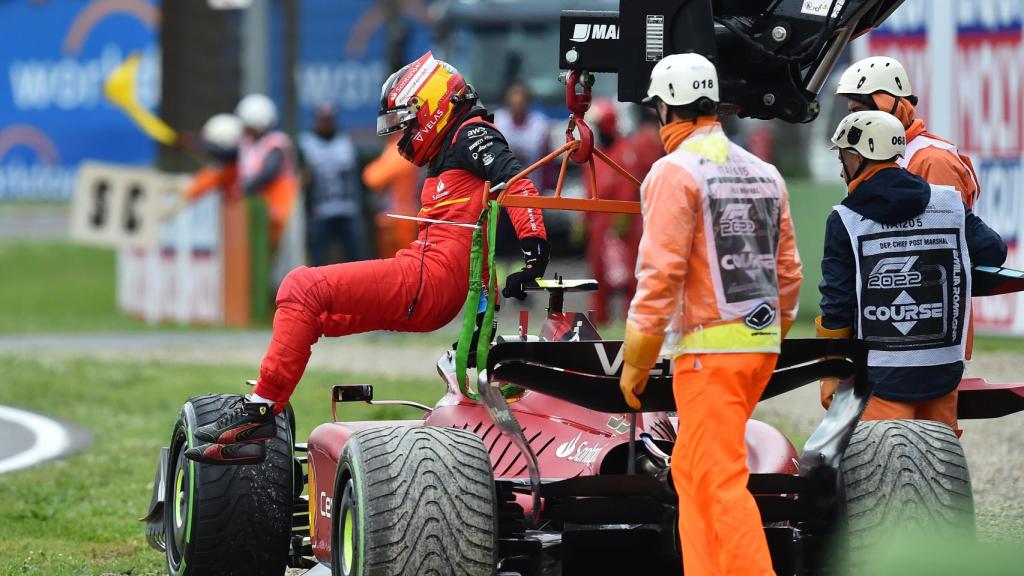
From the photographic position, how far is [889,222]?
25.0 ft

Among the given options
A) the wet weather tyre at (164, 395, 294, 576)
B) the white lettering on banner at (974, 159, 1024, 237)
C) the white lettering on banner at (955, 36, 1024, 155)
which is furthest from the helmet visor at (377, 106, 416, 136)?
the white lettering on banner at (955, 36, 1024, 155)

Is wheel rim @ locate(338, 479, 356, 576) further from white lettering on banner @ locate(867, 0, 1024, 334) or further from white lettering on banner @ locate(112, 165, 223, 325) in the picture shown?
white lettering on banner @ locate(112, 165, 223, 325)

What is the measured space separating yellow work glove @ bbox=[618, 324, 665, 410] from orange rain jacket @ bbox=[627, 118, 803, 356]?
0.7 inches

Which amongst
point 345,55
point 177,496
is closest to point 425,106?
point 177,496

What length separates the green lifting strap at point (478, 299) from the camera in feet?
21.7

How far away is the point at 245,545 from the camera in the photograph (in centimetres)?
764

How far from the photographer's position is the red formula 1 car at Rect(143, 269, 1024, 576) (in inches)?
246

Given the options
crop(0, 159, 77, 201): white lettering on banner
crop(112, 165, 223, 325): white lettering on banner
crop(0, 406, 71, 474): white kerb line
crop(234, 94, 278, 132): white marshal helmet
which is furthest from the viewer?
crop(0, 159, 77, 201): white lettering on banner

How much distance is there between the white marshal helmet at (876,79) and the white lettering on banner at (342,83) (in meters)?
27.9

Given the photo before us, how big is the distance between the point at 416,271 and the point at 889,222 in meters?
1.88

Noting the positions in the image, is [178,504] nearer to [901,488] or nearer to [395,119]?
[395,119]

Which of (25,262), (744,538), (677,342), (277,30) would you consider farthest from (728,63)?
(277,30)

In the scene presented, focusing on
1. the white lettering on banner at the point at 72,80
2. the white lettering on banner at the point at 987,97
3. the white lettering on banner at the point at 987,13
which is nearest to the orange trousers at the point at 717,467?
the white lettering on banner at the point at 987,97

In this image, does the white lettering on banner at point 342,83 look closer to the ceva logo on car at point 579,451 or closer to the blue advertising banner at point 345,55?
the blue advertising banner at point 345,55
